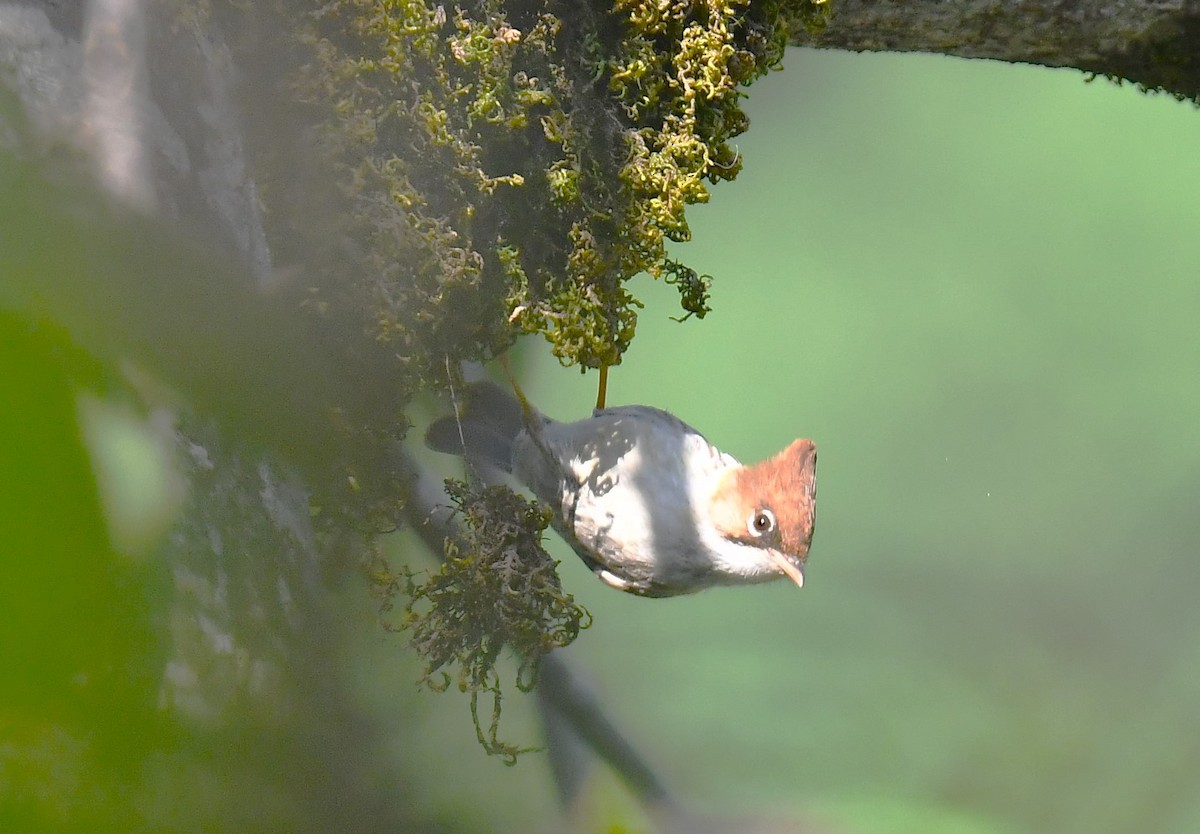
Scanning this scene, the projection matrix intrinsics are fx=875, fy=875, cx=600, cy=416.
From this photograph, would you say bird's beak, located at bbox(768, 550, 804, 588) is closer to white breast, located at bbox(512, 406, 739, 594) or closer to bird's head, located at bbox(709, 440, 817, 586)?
bird's head, located at bbox(709, 440, 817, 586)

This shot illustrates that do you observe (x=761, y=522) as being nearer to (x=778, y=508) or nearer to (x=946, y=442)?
(x=778, y=508)

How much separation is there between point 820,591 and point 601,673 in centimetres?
44

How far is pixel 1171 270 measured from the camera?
5.37ft

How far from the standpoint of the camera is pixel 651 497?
4.76ft

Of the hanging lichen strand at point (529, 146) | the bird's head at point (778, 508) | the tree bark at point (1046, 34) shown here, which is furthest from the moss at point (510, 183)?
the bird's head at point (778, 508)

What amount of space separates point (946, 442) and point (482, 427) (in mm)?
858

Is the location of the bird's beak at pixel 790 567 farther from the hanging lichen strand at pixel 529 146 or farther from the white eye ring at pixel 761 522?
the hanging lichen strand at pixel 529 146

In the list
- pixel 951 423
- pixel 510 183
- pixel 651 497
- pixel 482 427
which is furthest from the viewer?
pixel 951 423

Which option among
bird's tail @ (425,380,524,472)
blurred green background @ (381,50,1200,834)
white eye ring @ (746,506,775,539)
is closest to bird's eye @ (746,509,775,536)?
white eye ring @ (746,506,775,539)

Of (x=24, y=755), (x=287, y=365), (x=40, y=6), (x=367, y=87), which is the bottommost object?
(x=24, y=755)

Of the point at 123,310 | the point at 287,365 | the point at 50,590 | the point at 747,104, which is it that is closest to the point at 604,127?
the point at 747,104

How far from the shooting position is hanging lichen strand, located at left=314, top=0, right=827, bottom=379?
0.97 m

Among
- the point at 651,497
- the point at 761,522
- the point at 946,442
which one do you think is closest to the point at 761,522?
the point at 761,522

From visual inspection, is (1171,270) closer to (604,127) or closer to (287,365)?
(604,127)
